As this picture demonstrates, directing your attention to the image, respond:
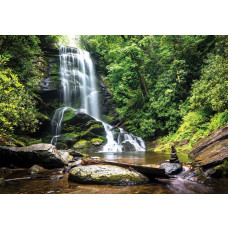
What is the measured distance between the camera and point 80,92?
21.0 m

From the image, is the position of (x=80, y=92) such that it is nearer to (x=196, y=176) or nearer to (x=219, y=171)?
(x=196, y=176)

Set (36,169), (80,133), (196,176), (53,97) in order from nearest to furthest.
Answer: (196,176) < (36,169) < (80,133) < (53,97)

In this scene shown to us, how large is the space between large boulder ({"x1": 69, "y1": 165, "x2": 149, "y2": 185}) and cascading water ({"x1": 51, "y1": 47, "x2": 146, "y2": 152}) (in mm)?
10276

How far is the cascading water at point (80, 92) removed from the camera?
15.5 m

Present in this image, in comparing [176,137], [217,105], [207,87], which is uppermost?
[207,87]

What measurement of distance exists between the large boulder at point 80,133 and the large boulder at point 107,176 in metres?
9.64

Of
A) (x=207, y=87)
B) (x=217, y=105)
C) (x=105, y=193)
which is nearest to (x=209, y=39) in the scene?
(x=207, y=87)

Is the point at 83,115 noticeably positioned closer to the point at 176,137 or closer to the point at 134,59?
the point at 134,59

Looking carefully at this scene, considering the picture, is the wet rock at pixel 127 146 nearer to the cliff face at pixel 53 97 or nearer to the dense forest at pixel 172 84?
the dense forest at pixel 172 84

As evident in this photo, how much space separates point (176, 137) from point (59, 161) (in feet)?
26.9

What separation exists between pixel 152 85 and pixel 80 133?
8.34 metres

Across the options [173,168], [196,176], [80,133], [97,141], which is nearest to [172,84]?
[97,141]

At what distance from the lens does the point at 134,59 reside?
16.4m

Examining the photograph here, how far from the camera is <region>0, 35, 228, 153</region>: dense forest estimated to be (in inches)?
320
